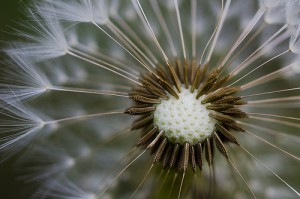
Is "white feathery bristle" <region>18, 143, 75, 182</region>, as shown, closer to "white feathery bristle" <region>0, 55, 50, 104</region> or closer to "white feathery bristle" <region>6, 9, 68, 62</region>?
"white feathery bristle" <region>0, 55, 50, 104</region>

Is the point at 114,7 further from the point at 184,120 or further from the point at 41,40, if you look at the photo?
the point at 184,120

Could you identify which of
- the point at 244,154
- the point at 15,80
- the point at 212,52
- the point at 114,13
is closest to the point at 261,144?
the point at 244,154

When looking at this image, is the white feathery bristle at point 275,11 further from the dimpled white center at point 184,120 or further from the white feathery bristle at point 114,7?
the white feathery bristle at point 114,7

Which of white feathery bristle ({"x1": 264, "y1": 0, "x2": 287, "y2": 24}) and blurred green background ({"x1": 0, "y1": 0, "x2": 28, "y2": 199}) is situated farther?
blurred green background ({"x1": 0, "y1": 0, "x2": 28, "y2": 199})

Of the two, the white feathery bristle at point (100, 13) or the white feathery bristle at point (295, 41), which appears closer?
the white feathery bristle at point (295, 41)

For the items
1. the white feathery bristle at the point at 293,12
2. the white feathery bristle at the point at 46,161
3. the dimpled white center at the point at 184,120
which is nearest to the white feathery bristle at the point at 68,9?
the dimpled white center at the point at 184,120

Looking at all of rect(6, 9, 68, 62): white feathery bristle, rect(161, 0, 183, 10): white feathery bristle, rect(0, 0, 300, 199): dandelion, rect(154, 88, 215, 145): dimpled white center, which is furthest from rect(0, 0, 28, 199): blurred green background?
rect(154, 88, 215, 145): dimpled white center

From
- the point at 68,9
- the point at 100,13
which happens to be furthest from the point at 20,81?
the point at 100,13

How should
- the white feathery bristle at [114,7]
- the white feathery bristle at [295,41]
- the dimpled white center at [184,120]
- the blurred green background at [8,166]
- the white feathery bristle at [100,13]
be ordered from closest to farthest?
the dimpled white center at [184,120] < the white feathery bristle at [295,41] < the white feathery bristle at [100,13] < the white feathery bristle at [114,7] < the blurred green background at [8,166]
